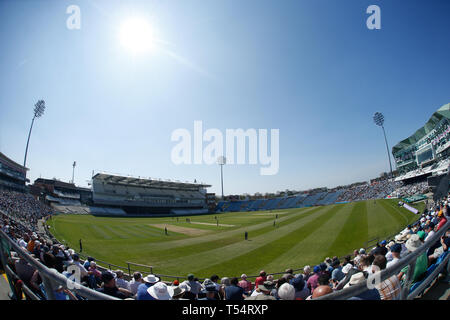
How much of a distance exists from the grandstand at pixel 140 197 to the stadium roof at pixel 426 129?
75.8 meters

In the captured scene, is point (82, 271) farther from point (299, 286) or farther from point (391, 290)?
point (391, 290)

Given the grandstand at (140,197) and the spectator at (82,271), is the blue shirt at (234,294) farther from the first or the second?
the grandstand at (140,197)

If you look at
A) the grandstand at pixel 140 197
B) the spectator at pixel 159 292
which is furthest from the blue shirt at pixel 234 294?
the grandstand at pixel 140 197

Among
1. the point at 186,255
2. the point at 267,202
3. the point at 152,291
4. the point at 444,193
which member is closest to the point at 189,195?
the point at 267,202

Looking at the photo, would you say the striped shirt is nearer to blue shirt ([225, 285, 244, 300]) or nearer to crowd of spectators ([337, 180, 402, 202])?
blue shirt ([225, 285, 244, 300])

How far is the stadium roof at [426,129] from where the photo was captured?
39553mm

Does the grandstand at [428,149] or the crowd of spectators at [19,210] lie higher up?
the grandstand at [428,149]

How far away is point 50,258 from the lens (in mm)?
5750

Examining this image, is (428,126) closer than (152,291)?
A: No

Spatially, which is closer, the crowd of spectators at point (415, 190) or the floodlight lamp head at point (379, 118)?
the crowd of spectators at point (415, 190)

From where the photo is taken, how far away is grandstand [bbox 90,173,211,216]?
62.8 m

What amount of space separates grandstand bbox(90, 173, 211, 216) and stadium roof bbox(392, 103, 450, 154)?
249 ft

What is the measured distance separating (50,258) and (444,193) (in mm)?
36841
